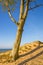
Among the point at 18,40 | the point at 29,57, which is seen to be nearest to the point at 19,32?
the point at 18,40

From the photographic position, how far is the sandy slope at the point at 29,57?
13452mm

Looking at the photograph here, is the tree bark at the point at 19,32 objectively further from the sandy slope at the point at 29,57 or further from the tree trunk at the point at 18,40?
the sandy slope at the point at 29,57

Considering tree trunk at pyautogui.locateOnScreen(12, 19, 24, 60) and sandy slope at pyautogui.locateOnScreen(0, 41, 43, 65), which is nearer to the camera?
sandy slope at pyautogui.locateOnScreen(0, 41, 43, 65)

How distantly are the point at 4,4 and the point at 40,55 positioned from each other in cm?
477

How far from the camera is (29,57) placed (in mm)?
14242

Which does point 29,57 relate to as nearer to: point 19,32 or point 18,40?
point 18,40

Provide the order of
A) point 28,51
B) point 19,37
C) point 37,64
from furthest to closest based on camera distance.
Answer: point 28,51 → point 19,37 → point 37,64

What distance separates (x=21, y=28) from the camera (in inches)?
559

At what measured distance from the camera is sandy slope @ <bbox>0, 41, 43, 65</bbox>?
44.1ft

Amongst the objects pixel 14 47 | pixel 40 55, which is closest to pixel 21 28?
pixel 14 47

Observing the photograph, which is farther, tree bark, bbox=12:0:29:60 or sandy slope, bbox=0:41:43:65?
tree bark, bbox=12:0:29:60

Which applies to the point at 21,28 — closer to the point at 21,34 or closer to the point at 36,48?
the point at 21,34

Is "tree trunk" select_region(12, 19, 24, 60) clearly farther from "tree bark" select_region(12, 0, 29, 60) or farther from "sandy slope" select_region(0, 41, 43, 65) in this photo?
"sandy slope" select_region(0, 41, 43, 65)

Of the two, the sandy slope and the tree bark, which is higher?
the tree bark
